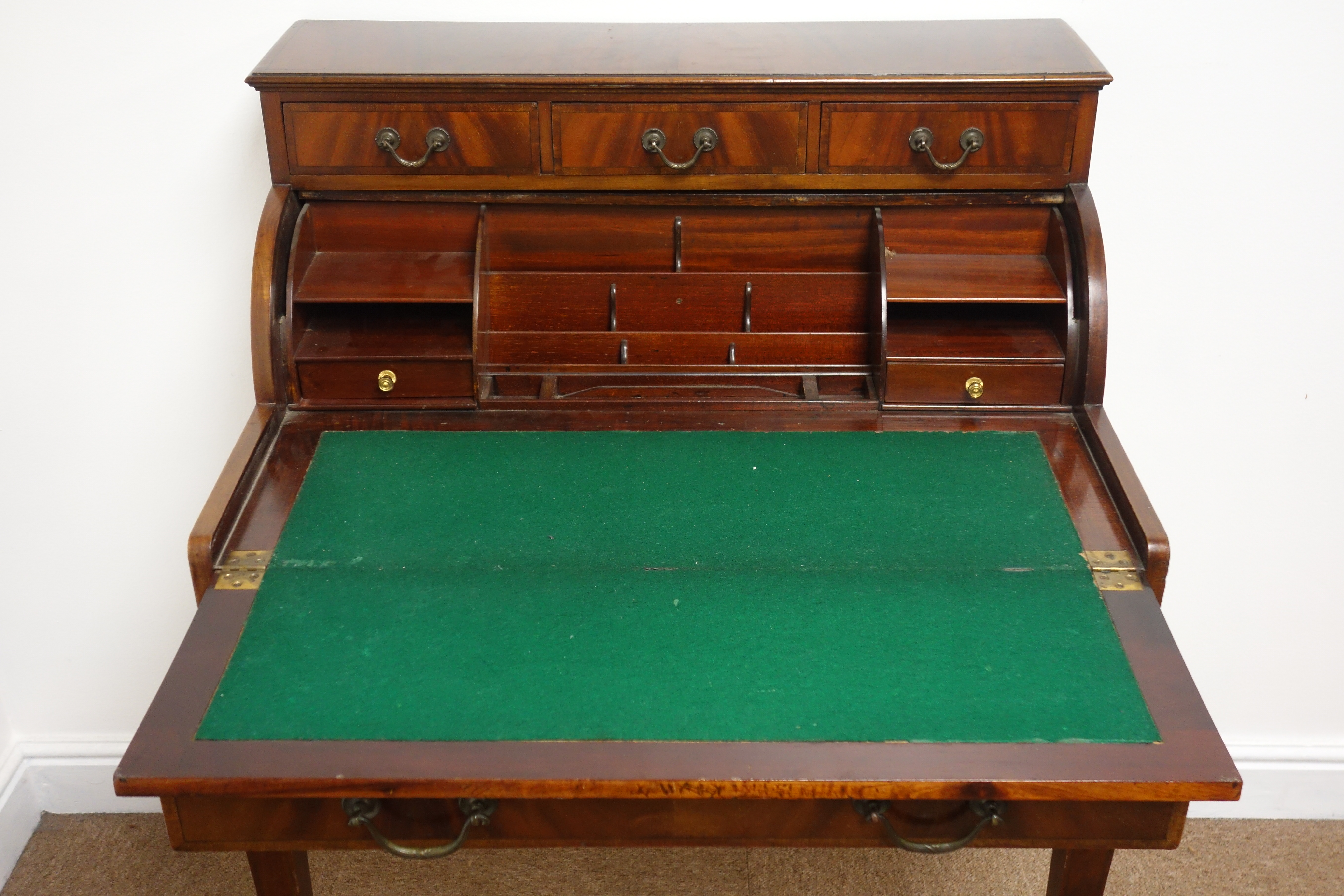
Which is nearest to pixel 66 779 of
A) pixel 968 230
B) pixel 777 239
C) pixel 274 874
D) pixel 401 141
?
pixel 274 874

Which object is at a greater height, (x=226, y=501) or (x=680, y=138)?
(x=680, y=138)

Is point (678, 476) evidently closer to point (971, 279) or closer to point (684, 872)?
point (971, 279)

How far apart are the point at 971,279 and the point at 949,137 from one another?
233mm

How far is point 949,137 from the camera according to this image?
69.9 inches

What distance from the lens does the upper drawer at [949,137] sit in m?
1.76

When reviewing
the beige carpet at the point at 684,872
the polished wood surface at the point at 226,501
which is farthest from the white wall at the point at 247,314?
the polished wood surface at the point at 226,501

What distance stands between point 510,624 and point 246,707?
0.32 meters

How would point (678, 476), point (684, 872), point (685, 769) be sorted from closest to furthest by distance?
point (685, 769), point (678, 476), point (684, 872)

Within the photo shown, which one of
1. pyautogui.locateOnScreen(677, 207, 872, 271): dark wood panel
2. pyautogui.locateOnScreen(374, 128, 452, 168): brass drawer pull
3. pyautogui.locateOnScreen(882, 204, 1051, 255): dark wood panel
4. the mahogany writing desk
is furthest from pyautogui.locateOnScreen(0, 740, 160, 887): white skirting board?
pyautogui.locateOnScreen(882, 204, 1051, 255): dark wood panel

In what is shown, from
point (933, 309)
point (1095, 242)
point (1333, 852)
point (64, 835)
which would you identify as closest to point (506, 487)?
point (933, 309)

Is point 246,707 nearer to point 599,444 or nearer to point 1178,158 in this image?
point 599,444

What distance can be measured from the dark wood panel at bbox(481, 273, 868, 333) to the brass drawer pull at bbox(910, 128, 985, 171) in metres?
0.24

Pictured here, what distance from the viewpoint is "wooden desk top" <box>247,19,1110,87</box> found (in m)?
1.73

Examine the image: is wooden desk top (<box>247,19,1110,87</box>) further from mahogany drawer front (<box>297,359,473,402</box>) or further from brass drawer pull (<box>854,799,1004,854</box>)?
brass drawer pull (<box>854,799,1004,854</box>)
